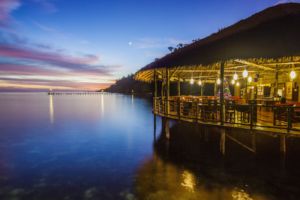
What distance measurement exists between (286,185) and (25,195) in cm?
995

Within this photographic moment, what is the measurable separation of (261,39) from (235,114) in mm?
4627

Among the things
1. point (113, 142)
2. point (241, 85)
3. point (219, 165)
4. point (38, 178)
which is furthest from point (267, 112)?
point (38, 178)

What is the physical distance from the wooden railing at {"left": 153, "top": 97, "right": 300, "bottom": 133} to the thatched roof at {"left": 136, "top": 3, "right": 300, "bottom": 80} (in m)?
2.05

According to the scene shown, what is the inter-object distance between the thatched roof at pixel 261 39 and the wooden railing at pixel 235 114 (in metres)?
2.05

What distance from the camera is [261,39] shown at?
26.8 feet

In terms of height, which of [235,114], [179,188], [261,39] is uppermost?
[261,39]

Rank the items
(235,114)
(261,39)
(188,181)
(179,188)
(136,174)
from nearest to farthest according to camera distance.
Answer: (261,39) < (179,188) < (188,181) < (136,174) < (235,114)

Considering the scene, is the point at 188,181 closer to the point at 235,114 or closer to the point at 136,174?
the point at 136,174

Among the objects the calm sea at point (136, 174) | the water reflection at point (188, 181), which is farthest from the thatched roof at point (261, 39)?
the water reflection at point (188, 181)

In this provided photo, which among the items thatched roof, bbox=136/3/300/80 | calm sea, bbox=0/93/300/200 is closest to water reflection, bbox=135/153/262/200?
calm sea, bbox=0/93/300/200

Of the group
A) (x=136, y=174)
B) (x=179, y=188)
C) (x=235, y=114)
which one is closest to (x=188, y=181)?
(x=179, y=188)

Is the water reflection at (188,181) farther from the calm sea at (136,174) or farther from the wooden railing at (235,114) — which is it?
the wooden railing at (235,114)

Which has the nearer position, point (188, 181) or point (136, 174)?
point (188, 181)

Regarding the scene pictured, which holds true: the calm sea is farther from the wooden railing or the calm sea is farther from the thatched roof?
the thatched roof
